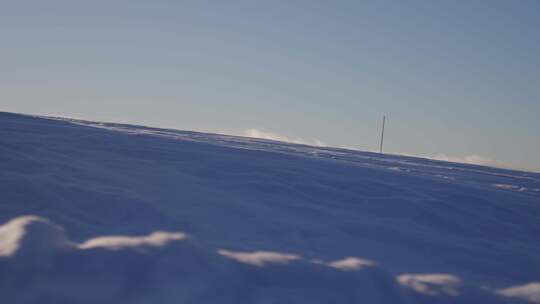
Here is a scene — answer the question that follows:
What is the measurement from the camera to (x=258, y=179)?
3547mm

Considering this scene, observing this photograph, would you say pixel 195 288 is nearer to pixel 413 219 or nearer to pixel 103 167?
pixel 413 219

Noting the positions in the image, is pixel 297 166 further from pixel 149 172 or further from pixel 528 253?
pixel 528 253

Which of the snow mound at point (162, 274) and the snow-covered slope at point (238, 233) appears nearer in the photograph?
the snow mound at point (162, 274)

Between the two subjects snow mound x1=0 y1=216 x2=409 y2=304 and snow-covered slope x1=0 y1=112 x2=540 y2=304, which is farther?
snow-covered slope x1=0 y1=112 x2=540 y2=304

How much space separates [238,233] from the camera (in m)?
2.20

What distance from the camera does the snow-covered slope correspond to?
148cm

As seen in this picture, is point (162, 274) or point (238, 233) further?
point (238, 233)

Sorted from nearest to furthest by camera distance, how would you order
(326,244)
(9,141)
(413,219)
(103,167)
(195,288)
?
(195,288) → (326,244) → (413,219) → (103,167) → (9,141)

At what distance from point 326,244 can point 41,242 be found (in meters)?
1.38

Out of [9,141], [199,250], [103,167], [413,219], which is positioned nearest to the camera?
[199,250]

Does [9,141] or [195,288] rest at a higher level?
[9,141]

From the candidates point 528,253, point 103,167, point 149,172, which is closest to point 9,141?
point 103,167

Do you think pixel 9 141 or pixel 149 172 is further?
pixel 9 141

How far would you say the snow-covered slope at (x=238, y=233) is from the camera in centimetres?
148
